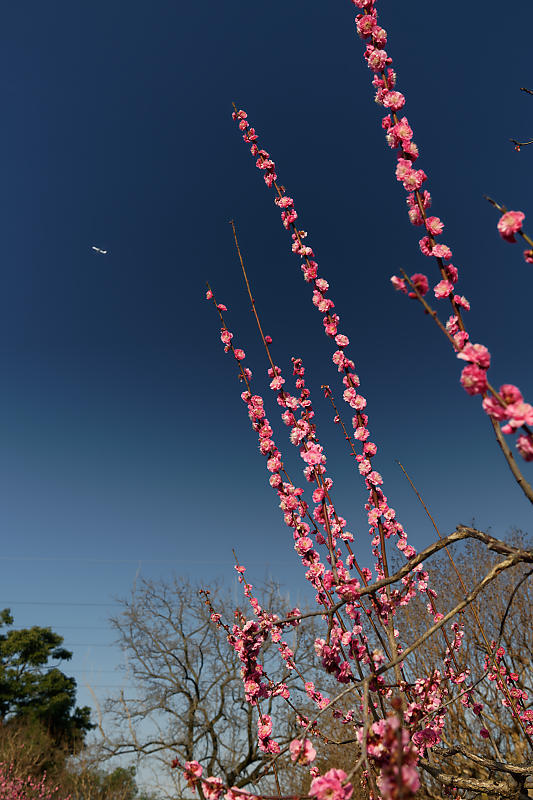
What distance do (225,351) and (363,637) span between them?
222 centimetres

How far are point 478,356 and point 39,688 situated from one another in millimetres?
27448

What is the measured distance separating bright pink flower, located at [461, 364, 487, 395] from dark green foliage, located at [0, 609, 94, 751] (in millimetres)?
26643

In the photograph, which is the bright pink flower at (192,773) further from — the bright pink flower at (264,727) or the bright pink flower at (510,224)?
the bright pink flower at (510,224)

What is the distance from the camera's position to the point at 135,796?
69.4 feet

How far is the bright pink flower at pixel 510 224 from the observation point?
142 cm

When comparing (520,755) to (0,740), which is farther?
(0,740)

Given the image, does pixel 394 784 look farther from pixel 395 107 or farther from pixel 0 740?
pixel 0 740

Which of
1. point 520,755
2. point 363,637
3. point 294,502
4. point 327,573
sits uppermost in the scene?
point 294,502

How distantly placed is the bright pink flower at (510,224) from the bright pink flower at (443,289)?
1.12ft

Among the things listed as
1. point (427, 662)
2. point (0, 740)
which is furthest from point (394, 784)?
point (0, 740)

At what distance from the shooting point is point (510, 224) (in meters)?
1.44

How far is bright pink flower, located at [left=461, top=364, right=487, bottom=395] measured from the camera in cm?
140

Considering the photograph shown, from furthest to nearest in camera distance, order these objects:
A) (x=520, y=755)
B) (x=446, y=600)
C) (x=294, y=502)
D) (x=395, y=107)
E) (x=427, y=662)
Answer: (x=446, y=600)
(x=427, y=662)
(x=520, y=755)
(x=294, y=502)
(x=395, y=107)

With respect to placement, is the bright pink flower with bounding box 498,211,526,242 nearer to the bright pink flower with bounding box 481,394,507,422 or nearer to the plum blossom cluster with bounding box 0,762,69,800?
the bright pink flower with bounding box 481,394,507,422
